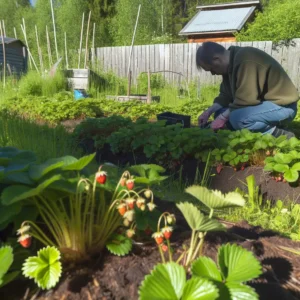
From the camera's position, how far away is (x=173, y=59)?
14.3 m

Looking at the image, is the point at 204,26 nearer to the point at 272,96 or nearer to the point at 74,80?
the point at 74,80

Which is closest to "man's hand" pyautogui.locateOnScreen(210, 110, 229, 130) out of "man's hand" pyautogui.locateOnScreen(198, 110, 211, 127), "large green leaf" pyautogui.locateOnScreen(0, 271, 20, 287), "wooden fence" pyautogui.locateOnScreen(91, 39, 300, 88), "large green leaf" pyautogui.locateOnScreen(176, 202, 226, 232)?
"man's hand" pyautogui.locateOnScreen(198, 110, 211, 127)

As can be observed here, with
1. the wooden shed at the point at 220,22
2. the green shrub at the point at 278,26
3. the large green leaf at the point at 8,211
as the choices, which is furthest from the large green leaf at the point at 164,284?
the wooden shed at the point at 220,22

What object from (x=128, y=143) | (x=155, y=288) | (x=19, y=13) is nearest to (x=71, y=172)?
(x=155, y=288)

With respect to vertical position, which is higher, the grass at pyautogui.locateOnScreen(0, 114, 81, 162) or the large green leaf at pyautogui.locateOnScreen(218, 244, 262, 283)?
the large green leaf at pyautogui.locateOnScreen(218, 244, 262, 283)

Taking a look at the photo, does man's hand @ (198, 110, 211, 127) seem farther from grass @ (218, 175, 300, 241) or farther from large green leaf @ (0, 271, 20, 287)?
large green leaf @ (0, 271, 20, 287)

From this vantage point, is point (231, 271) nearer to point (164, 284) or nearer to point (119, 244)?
point (164, 284)

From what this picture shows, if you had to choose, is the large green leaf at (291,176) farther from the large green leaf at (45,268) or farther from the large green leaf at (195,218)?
the large green leaf at (45,268)

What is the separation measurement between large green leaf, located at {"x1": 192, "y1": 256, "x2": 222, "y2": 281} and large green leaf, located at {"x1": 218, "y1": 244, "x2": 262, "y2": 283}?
0.02 meters

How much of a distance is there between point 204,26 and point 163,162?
67.0ft

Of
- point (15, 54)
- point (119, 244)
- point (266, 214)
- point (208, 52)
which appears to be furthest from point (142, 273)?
point (15, 54)

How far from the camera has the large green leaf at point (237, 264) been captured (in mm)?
812

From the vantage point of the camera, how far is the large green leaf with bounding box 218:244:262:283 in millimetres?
812

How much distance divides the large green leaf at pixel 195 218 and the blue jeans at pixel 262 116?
3224 mm
